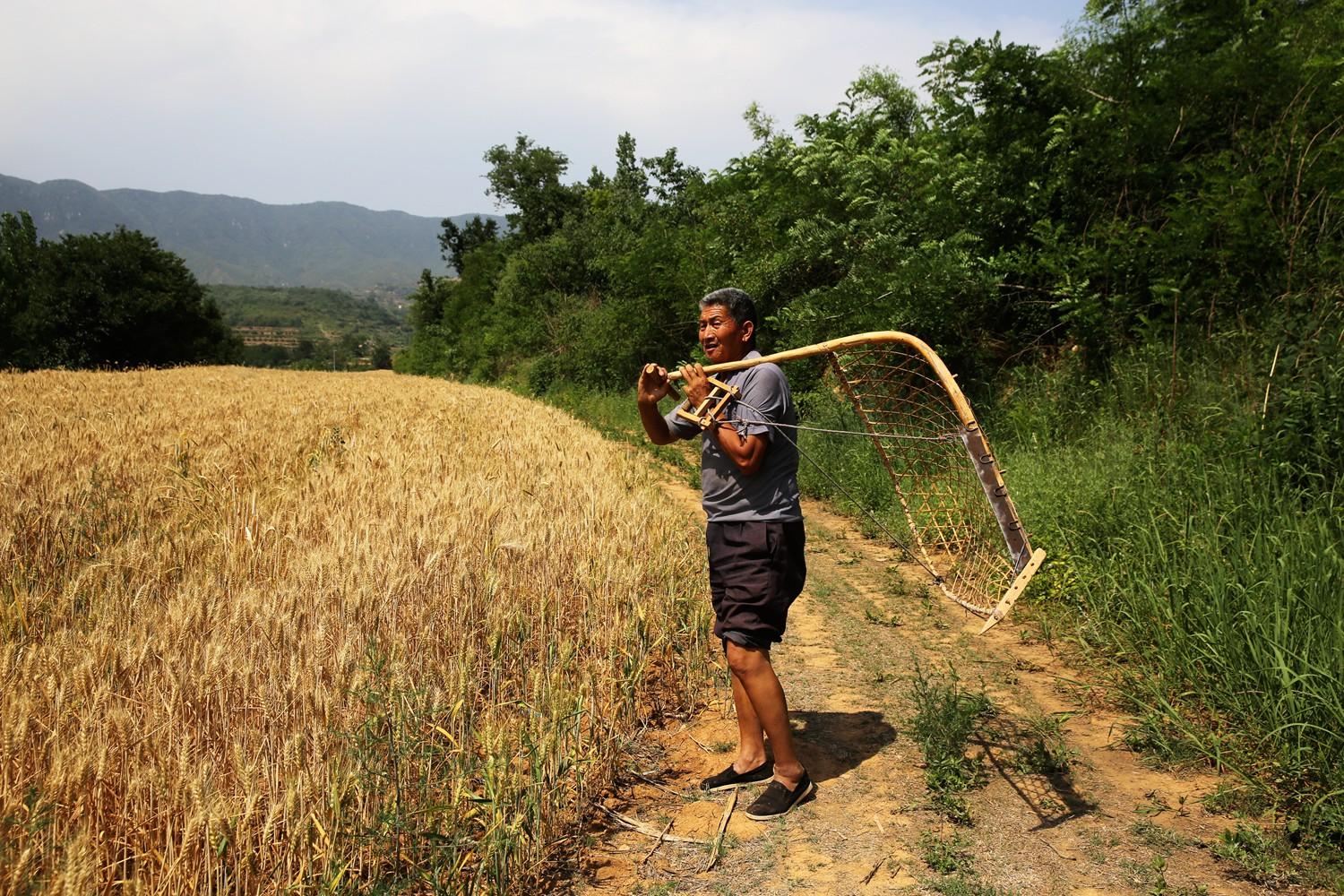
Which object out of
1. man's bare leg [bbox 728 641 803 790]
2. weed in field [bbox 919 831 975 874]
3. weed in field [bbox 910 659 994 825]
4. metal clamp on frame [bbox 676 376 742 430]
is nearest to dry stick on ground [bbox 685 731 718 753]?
man's bare leg [bbox 728 641 803 790]

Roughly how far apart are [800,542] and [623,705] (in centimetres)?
140

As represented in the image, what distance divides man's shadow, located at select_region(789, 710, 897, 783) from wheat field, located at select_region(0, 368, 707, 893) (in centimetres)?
77

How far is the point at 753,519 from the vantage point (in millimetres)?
3521

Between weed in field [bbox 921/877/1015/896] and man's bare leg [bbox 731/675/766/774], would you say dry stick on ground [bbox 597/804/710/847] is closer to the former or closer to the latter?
man's bare leg [bbox 731/675/766/774]

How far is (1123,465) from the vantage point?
6.24 m

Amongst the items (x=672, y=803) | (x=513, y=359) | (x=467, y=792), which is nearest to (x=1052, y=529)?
(x=672, y=803)

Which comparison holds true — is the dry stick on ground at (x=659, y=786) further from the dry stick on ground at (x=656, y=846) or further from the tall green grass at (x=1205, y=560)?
the tall green grass at (x=1205, y=560)

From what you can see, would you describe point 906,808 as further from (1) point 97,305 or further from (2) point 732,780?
(1) point 97,305

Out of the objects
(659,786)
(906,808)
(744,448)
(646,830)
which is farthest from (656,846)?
(744,448)

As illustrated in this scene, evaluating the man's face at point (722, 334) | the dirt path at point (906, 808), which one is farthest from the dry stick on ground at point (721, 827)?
the man's face at point (722, 334)

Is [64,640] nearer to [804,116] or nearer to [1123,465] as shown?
Result: [1123,465]

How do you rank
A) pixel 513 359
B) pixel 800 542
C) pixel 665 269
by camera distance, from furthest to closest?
pixel 513 359
pixel 665 269
pixel 800 542

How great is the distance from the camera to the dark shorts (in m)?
3.48

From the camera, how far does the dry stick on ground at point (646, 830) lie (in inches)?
130
